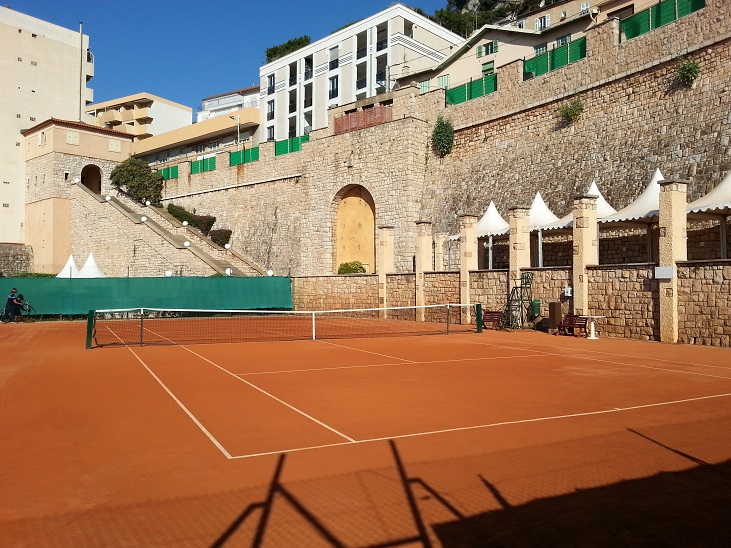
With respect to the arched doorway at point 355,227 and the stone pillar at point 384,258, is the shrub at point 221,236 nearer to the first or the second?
the arched doorway at point 355,227

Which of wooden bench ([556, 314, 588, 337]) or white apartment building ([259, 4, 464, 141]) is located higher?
white apartment building ([259, 4, 464, 141])

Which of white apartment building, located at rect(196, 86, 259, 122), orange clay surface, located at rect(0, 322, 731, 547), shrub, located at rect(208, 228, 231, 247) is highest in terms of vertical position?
white apartment building, located at rect(196, 86, 259, 122)

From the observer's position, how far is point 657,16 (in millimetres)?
24047

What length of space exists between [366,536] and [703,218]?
1912 cm

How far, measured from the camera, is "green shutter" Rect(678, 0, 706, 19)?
883 inches

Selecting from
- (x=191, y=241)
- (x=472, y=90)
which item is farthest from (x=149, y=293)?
(x=472, y=90)

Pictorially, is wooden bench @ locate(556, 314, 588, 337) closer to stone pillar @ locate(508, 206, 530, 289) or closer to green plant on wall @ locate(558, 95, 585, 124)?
stone pillar @ locate(508, 206, 530, 289)

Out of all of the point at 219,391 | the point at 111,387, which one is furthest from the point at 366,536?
the point at 111,387

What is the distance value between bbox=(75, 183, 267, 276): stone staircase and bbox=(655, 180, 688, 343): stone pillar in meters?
25.1

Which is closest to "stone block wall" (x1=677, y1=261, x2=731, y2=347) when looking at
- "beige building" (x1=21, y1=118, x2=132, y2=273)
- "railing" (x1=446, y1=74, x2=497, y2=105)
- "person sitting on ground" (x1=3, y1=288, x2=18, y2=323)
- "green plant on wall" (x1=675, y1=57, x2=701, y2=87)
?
"green plant on wall" (x1=675, y1=57, x2=701, y2=87)

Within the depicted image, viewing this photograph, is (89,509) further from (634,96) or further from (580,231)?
(634,96)

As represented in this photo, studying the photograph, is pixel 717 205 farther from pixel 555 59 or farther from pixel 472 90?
pixel 472 90

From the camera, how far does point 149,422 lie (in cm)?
769

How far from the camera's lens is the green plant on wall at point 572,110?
26438mm
